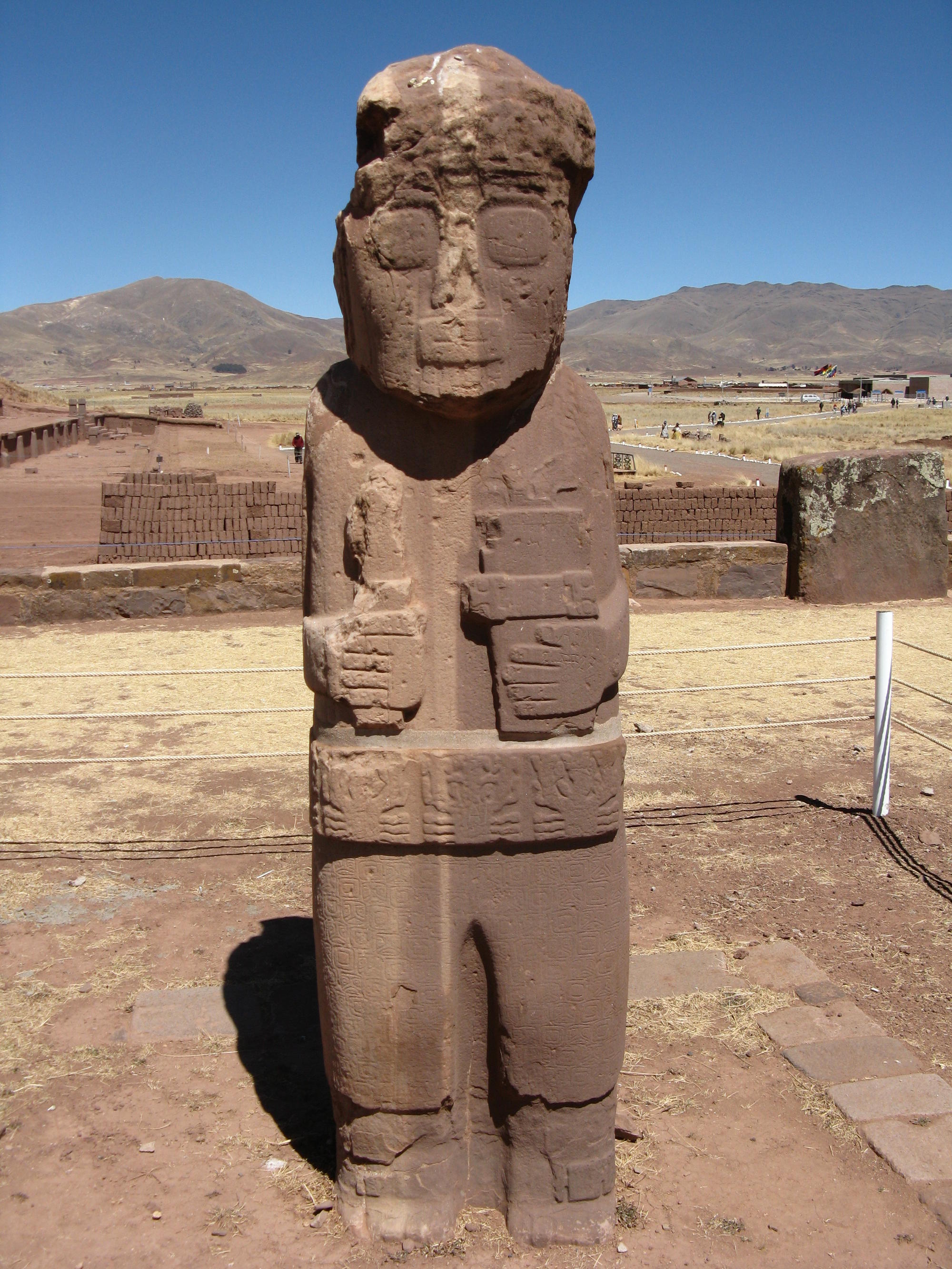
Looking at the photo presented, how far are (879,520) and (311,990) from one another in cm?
815

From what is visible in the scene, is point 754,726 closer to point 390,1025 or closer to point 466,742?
point 466,742

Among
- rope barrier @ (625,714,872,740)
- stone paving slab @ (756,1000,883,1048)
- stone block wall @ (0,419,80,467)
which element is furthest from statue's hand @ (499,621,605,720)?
stone block wall @ (0,419,80,467)

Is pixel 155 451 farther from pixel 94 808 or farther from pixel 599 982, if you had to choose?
pixel 599 982

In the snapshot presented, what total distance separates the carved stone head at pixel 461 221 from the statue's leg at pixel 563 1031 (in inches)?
47.8

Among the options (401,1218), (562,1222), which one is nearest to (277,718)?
(401,1218)

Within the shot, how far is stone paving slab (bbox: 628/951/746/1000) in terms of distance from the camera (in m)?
4.01

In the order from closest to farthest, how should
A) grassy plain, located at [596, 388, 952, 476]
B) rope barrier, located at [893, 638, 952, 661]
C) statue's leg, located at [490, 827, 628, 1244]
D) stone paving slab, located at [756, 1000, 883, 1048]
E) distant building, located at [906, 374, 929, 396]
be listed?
statue's leg, located at [490, 827, 628, 1244], stone paving slab, located at [756, 1000, 883, 1048], rope barrier, located at [893, 638, 952, 661], grassy plain, located at [596, 388, 952, 476], distant building, located at [906, 374, 929, 396]

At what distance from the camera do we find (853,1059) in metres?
3.55

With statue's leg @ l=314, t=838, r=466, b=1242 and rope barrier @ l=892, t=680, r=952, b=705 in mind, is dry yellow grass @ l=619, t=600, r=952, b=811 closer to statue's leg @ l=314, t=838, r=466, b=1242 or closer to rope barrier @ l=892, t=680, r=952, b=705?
rope barrier @ l=892, t=680, r=952, b=705

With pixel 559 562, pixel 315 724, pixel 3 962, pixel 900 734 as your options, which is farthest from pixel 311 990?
pixel 900 734

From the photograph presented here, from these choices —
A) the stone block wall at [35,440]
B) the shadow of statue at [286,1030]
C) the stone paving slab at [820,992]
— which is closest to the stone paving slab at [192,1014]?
the shadow of statue at [286,1030]

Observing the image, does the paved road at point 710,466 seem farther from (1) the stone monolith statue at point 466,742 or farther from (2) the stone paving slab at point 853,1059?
(1) the stone monolith statue at point 466,742

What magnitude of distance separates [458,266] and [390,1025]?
1826 millimetres

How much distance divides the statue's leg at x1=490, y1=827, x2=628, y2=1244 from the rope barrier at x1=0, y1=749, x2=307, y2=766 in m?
2.99
